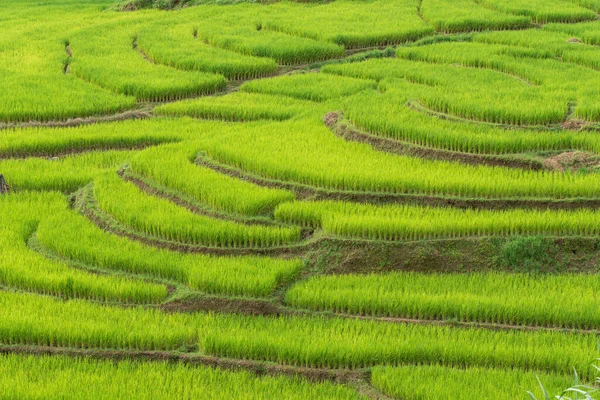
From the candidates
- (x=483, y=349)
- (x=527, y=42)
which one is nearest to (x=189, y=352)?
(x=483, y=349)

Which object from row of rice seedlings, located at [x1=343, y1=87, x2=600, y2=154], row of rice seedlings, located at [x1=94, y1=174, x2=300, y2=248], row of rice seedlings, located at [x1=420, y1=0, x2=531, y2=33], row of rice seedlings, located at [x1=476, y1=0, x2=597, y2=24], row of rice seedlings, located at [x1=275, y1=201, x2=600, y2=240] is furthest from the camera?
row of rice seedlings, located at [x1=476, y1=0, x2=597, y2=24]

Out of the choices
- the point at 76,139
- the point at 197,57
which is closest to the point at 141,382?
the point at 76,139

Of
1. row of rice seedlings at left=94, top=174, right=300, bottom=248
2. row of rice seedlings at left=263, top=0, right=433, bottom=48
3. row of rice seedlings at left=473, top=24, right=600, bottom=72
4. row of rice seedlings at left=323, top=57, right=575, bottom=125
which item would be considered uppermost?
row of rice seedlings at left=263, top=0, right=433, bottom=48

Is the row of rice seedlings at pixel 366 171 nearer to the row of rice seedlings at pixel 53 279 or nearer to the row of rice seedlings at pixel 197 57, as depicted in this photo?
the row of rice seedlings at pixel 53 279

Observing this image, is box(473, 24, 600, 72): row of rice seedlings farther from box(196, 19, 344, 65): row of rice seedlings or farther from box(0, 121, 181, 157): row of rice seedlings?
box(0, 121, 181, 157): row of rice seedlings

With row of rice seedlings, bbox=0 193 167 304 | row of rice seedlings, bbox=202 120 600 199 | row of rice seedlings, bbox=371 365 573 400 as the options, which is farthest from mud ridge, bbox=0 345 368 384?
row of rice seedlings, bbox=202 120 600 199

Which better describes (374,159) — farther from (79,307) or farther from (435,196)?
(79,307)
